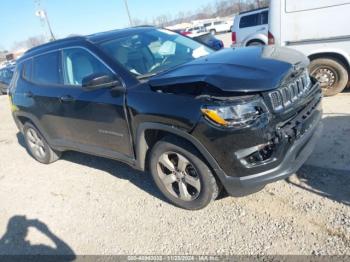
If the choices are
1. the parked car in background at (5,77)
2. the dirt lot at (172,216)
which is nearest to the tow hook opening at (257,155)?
the dirt lot at (172,216)

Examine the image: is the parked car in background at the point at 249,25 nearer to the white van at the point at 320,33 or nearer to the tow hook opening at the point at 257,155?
the white van at the point at 320,33

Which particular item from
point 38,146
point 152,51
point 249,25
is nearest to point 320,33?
point 152,51

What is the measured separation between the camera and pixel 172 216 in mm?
3465

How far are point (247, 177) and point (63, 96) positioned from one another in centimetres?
258

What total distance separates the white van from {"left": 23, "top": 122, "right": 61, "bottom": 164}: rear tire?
14.4 feet

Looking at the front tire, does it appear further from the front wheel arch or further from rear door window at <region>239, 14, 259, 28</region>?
rear door window at <region>239, 14, 259, 28</region>

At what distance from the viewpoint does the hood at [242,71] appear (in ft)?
9.00

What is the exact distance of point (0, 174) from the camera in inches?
221

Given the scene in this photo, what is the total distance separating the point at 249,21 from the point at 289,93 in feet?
39.1

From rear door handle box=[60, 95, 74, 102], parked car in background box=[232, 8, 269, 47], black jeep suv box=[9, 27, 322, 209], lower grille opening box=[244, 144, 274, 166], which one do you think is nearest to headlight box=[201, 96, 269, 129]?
black jeep suv box=[9, 27, 322, 209]

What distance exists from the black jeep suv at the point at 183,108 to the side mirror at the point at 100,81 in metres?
0.01

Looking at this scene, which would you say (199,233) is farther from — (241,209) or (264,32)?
(264,32)

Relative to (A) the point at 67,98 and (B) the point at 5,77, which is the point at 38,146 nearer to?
(A) the point at 67,98

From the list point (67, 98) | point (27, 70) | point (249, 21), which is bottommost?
point (249, 21)
